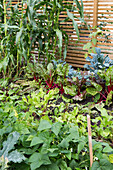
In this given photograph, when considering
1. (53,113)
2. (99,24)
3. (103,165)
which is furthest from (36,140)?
(99,24)

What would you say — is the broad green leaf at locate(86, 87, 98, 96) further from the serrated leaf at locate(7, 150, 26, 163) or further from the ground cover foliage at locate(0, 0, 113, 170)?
the serrated leaf at locate(7, 150, 26, 163)

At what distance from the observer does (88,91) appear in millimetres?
2377

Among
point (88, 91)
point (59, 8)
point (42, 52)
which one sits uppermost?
point (59, 8)

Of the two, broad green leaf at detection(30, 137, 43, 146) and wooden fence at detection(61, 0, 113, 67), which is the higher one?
wooden fence at detection(61, 0, 113, 67)

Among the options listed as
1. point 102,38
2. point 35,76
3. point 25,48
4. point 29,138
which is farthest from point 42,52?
point 29,138

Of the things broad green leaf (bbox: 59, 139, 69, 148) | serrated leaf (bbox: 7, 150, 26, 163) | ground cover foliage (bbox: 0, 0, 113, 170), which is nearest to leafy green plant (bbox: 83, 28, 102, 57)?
ground cover foliage (bbox: 0, 0, 113, 170)

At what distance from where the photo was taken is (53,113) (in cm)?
223

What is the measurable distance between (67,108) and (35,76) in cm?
92

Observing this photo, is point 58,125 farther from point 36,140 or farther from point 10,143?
point 10,143

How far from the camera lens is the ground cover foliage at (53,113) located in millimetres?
1272

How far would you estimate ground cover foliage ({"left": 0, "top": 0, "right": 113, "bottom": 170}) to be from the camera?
1272 mm

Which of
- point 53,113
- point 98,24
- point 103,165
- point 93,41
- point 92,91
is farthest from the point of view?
point 98,24

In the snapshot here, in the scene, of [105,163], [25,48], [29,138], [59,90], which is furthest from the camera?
[25,48]

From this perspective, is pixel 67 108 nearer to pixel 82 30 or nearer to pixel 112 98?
pixel 112 98
